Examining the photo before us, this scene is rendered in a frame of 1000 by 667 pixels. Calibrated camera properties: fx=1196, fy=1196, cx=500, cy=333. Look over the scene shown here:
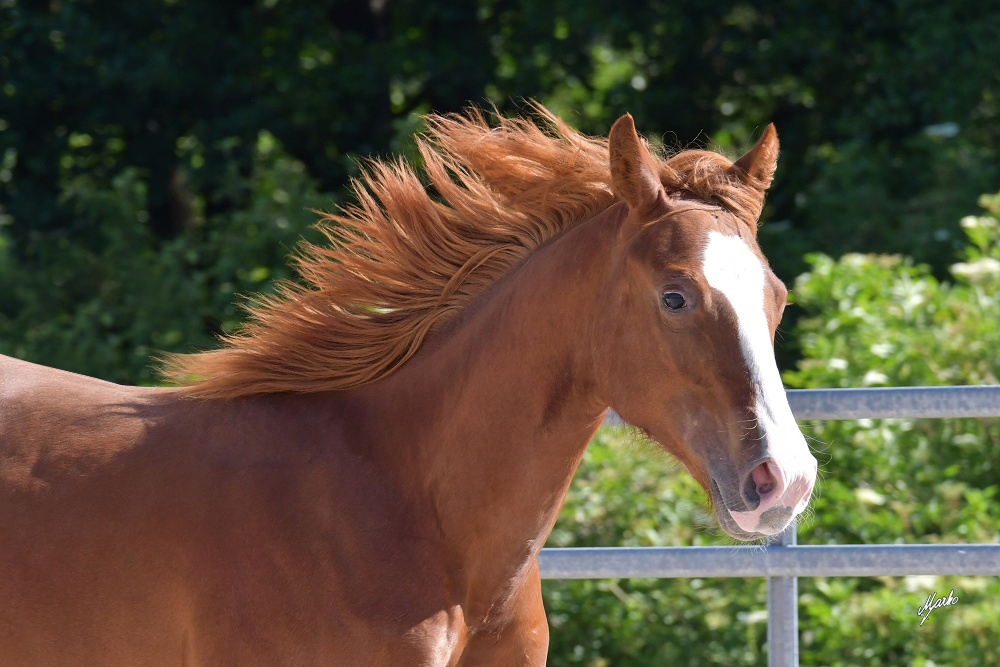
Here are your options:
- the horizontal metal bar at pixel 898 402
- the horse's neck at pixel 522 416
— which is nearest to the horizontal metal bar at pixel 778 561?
the horizontal metal bar at pixel 898 402

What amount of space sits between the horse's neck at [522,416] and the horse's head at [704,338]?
0.30ft

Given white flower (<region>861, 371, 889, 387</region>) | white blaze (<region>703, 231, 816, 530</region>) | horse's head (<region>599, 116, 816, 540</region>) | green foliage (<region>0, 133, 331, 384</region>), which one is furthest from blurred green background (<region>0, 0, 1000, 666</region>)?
white blaze (<region>703, 231, 816, 530</region>)

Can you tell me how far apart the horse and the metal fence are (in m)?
0.77

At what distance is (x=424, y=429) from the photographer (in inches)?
102

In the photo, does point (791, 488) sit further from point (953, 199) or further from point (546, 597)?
point (953, 199)

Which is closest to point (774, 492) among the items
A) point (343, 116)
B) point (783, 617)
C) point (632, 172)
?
point (632, 172)

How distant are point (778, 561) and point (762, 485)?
1218 millimetres

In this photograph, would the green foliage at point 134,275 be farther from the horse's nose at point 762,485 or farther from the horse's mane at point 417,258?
the horse's nose at point 762,485

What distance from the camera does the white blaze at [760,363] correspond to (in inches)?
84.7

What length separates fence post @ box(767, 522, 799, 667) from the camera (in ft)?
10.8

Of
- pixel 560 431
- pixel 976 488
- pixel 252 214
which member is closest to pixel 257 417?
pixel 560 431

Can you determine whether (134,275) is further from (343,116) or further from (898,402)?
(898,402)

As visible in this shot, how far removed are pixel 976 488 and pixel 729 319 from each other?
3.21 metres

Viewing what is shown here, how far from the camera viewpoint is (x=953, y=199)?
7715mm
